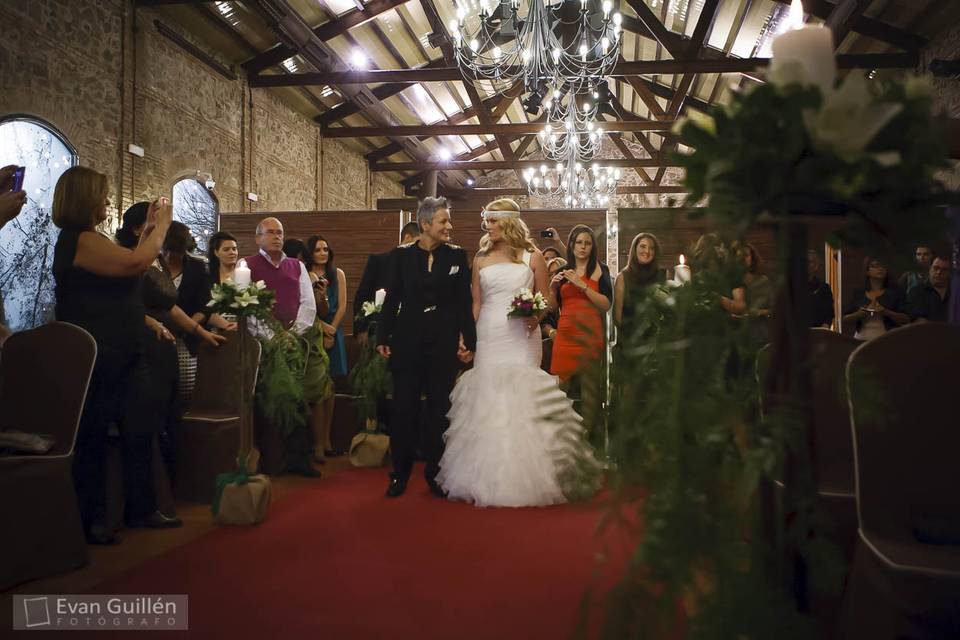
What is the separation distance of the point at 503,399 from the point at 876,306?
9.10 feet

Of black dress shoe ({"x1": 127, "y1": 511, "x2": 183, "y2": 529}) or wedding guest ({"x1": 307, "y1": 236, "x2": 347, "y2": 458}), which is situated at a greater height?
wedding guest ({"x1": 307, "y1": 236, "x2": 347, "y2": 458})

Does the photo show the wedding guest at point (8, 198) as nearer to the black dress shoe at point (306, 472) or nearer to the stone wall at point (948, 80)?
the black dress shoe at point (306, 472)

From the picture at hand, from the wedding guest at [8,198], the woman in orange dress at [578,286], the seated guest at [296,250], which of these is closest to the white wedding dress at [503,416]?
the woman in orange dress at [578,286]

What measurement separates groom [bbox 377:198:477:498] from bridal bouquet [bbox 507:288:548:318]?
0.27m

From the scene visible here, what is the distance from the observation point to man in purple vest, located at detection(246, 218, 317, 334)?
16.1 ft

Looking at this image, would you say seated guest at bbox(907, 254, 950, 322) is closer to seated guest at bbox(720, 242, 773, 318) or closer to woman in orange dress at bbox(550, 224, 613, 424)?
woman in orange dress at bbox(550, 224, 613, 424)

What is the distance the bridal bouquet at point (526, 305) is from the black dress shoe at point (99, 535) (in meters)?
2.30

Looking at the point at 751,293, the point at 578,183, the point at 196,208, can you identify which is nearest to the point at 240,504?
the point at 751,293

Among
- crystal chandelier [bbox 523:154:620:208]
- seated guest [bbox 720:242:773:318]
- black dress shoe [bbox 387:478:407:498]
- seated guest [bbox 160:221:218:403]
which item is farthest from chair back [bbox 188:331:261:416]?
crystal chandelier [bbox 523:154:620:208]

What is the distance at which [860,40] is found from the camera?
978 cm

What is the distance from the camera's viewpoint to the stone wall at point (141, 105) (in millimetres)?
7109

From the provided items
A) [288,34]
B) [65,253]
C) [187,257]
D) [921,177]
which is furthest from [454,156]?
[921,177]

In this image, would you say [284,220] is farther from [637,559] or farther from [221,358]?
[637,559]

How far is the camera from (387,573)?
9.02ft
